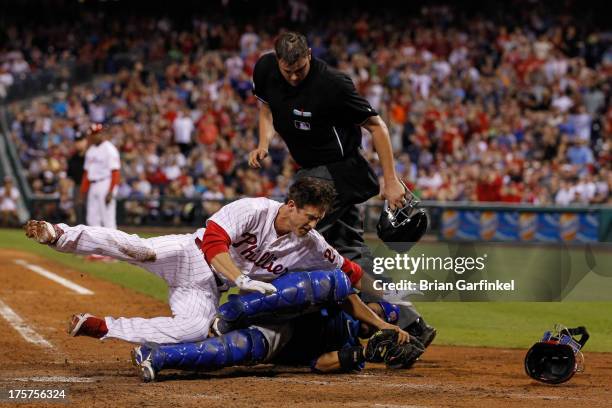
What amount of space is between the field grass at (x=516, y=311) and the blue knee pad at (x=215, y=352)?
1404 millimetres

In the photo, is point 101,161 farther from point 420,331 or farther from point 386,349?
point 386,349

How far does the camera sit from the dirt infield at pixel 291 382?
233 inches

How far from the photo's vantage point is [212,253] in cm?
644

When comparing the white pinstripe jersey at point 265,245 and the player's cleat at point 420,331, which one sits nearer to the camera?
the white pinstripe jersey at point 265,245

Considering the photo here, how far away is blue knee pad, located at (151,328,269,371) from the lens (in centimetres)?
645

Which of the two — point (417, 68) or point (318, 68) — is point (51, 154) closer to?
point (417, 68)

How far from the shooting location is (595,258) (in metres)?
8.95

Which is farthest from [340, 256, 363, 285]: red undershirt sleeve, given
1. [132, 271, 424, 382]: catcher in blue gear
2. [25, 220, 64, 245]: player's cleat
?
[25, 220, 64, 245]: player's cleat

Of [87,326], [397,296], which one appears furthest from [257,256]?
[397,296]

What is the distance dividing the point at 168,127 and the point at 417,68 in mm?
5866

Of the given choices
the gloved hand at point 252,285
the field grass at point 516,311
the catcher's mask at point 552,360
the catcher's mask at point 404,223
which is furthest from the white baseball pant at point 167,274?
the catcher's mask at point 552,360

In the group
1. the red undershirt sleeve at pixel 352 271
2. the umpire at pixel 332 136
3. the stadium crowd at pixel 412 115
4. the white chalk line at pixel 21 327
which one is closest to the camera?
the red undershirt sleeve at pixel 352 271

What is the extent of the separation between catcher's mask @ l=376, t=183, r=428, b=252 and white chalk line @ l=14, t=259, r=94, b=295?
5.02 metres

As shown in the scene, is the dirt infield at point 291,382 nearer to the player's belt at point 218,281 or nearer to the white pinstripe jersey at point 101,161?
the player's belt at point 218,281
